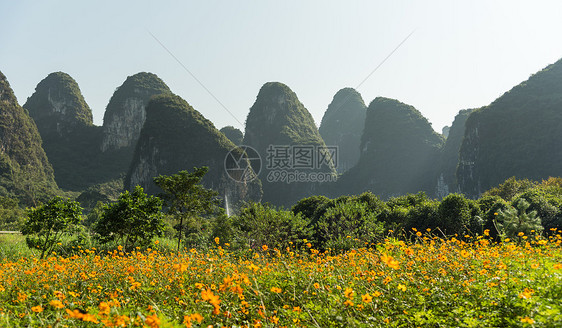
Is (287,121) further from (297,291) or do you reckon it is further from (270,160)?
(297,291)

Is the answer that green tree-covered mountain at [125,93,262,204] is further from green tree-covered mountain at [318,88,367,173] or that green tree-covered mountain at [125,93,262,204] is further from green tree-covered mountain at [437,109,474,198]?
green tree-covered mountain at [318,88,367,173]

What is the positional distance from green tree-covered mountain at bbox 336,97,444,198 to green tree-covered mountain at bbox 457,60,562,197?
4325cm

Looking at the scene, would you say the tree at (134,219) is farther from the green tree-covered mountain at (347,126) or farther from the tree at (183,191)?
the green tree-covered mountain at (347,126)

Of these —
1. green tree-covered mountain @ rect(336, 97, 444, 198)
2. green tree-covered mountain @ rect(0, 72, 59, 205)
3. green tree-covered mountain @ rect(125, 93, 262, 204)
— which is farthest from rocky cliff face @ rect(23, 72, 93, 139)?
green tree-covered mountain @ rect(336, 97, 444, 198)

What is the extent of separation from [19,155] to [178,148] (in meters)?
46.7

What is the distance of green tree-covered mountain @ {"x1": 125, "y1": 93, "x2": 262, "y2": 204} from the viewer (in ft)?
280

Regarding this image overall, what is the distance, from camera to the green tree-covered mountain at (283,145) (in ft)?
392

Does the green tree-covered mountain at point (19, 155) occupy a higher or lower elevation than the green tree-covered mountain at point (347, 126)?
lower

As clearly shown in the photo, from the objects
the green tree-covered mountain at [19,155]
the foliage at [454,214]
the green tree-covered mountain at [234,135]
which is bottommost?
the foliage at [454,214]

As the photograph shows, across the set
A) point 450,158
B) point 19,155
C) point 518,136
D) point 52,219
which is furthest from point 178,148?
point 450,158

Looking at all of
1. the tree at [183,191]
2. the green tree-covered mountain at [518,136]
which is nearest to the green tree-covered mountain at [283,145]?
the green tree-covered mountain at [518,136]

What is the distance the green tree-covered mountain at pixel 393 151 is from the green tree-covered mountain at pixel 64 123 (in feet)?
351

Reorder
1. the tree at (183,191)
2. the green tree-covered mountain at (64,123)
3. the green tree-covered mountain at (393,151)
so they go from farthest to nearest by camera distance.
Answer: the green tree-covered mountain at (64,123)
the green tree-covered mountain at (393,151)
the tree at (183,191)

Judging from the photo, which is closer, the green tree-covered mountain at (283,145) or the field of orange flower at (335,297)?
the field of orange flower at (335,297)
